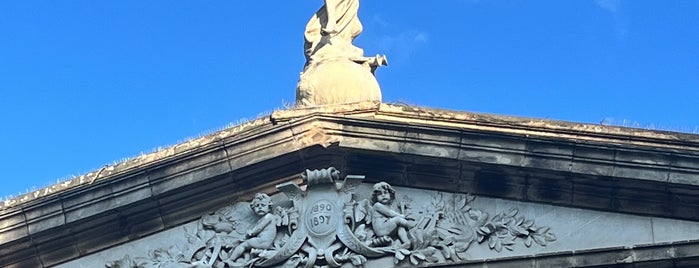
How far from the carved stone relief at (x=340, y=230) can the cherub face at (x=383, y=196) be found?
11mm

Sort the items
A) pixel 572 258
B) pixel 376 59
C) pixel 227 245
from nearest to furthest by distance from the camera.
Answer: pixel 572 258 < pixel 227 245 < pixel 376 59

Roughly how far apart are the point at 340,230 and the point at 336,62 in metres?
2.35

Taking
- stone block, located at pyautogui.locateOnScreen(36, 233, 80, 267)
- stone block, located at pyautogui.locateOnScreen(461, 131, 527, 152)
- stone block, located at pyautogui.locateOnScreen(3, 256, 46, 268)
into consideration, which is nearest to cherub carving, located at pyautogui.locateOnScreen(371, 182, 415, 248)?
stone block, located at pyautogui.locateOnScreen(461, 131, 527, 152)

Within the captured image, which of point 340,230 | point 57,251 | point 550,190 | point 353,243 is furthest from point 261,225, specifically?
point 550,190

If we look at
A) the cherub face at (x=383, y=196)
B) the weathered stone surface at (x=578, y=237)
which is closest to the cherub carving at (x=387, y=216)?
the cherub face at (x=383, y=196)

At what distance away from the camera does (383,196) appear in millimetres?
16531

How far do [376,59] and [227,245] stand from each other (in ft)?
9.64

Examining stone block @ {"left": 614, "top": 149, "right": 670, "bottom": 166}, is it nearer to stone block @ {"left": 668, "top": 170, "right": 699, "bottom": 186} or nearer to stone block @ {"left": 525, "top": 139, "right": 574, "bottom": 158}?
stone block @ {"left": 668, "top": 170, "right": 699, "bottom": 186}

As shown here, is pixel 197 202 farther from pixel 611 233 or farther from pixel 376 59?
pixel 611 233

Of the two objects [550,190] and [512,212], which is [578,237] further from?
[512,212]

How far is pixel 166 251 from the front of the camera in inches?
672

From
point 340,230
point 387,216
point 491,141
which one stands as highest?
point 491,141

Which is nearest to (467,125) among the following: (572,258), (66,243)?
(572,258)

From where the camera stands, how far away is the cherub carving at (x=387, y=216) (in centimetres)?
1627
